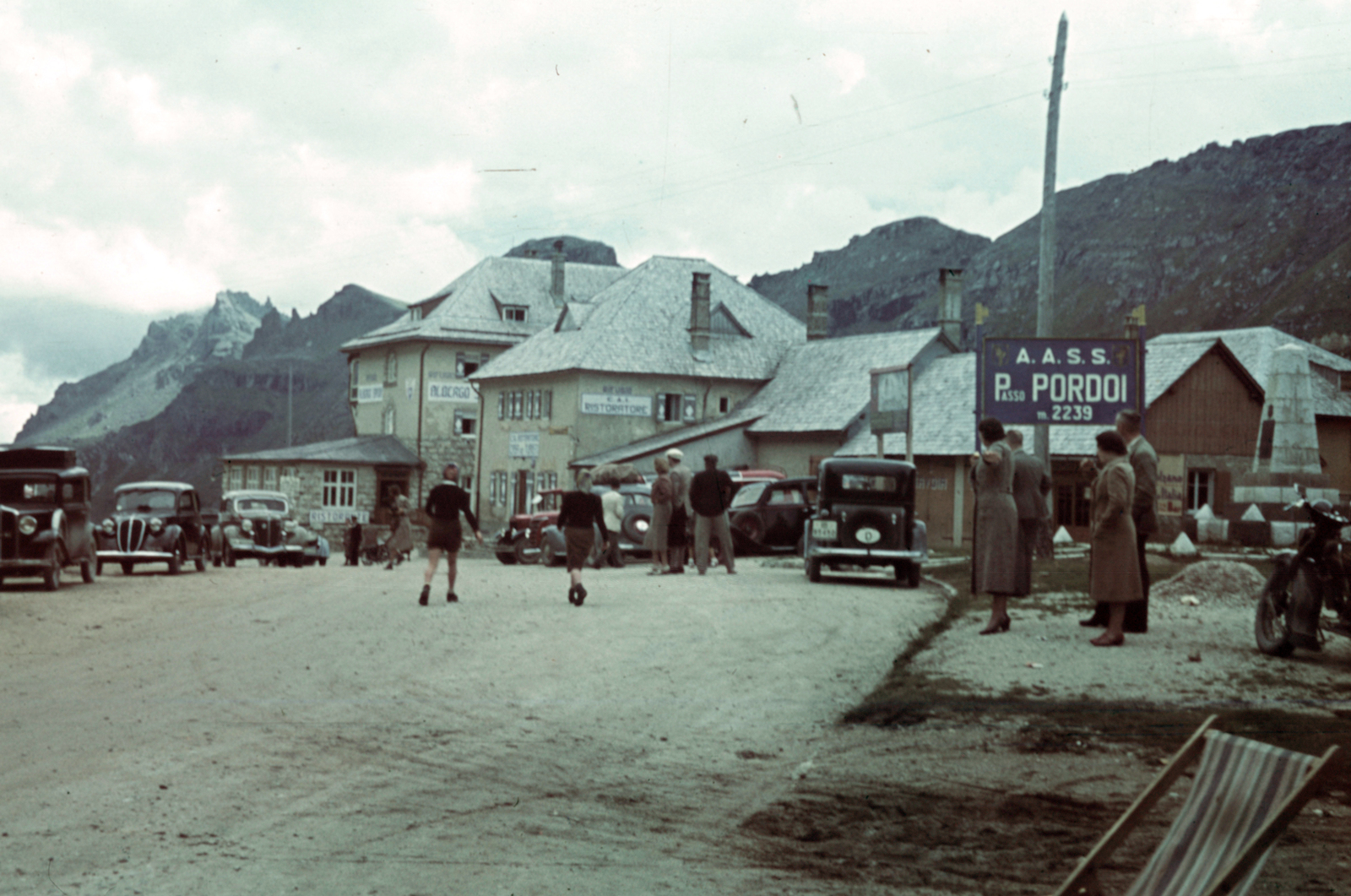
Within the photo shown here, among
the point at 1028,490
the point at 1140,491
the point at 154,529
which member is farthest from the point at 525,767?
the point at 154,529

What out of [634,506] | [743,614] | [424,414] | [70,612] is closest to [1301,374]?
[634,506]

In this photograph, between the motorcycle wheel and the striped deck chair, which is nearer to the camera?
the striped deck chair

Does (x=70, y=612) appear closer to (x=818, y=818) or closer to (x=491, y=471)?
(x=818, y=818)

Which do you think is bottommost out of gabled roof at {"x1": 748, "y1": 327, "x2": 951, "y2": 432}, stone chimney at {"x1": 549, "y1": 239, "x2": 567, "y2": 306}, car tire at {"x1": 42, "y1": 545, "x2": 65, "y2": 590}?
car tire at {"x1": 42, "y1": 545, "x2": 65, "y2": 590}

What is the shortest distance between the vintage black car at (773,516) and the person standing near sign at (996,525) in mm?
15778

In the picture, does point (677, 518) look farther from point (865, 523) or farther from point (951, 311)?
point (951, 311)

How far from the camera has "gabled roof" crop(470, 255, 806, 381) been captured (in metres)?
60.0

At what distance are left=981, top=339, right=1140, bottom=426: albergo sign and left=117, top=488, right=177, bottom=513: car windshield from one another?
15.9m

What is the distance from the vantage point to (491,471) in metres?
65.1

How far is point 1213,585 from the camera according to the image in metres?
Result: 16.7

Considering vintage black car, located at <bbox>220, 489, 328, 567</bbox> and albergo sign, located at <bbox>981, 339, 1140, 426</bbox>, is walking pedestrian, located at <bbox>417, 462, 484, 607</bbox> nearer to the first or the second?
albergo sign, located at <bbox>981, 339, 1140, 426</bbox>

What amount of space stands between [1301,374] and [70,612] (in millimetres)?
23008

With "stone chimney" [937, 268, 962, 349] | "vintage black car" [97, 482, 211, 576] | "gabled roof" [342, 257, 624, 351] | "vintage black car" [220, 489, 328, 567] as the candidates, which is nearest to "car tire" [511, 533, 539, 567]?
"vintage black car" [220, 489, 328, 567]

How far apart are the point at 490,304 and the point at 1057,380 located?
186 ft
